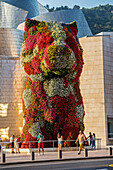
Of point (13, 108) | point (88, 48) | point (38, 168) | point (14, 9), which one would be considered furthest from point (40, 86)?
point (14, 9)

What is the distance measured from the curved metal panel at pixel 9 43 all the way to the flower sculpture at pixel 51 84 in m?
13.3

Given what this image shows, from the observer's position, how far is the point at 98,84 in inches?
1495

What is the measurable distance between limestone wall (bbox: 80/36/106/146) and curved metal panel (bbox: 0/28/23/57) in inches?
296

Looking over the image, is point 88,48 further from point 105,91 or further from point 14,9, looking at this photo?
→ point 14,9

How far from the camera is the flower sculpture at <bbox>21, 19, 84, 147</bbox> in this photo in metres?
25.2

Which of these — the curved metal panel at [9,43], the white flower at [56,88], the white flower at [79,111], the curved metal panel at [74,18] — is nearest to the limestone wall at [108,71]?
the curved metal panel at [9,43]

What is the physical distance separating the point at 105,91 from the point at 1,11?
22418 mm

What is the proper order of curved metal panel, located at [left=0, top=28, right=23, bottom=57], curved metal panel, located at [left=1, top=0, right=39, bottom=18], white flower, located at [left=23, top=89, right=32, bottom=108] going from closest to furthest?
white flower, located at [left=23, top=89, right=32, bottom=108] → curved metal panel, located at [left=0, top=28, right=23, bottom=57] → curved metal panel, located at [left=1, top=0, right=39, bottom=18]

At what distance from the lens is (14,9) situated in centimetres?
5128

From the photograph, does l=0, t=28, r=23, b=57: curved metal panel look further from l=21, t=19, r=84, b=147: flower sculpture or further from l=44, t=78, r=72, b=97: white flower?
l=44, t=78, r=72, b=97: white flower

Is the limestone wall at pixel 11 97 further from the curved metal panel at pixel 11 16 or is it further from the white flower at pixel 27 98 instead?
the curved metal panel at pixel 11 16

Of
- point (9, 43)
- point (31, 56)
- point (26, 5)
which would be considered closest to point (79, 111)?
point (31, 56)

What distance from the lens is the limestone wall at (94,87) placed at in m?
37.2

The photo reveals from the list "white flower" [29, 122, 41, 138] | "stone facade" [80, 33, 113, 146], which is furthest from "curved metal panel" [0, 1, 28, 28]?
"white flower" [29, 122, 41, 138]
